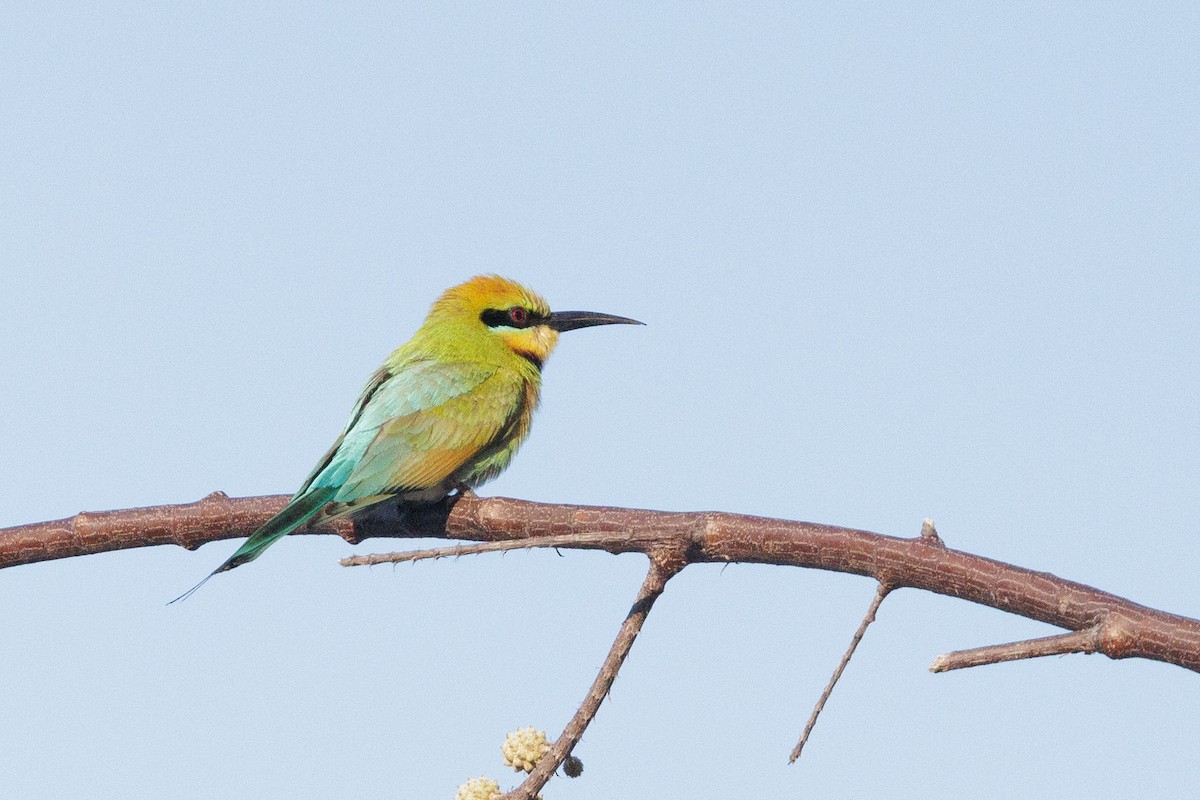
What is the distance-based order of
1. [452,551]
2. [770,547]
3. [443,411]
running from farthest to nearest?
[443,411]
[770,547]
[452,551]

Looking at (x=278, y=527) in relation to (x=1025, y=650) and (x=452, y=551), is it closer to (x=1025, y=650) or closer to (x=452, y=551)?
(x=452, y=551)

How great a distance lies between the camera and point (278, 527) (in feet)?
11.3

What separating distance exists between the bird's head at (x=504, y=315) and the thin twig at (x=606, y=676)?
7.69ft

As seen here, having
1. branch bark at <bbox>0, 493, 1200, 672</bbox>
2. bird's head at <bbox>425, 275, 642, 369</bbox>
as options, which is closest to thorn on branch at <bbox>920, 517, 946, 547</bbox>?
branch bark at <bbox>0, 493, 1200, 672</bbox>

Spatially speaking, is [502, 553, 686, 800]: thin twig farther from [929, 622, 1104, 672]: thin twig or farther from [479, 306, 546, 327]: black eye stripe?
[479, 306, 546, 327]: black eye stripe

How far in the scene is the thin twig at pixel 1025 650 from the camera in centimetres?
204

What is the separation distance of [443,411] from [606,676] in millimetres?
1920

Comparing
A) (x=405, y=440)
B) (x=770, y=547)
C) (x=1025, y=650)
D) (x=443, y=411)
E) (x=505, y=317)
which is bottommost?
(x=1025, y=650)

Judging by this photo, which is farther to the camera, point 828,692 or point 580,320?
point 580,320

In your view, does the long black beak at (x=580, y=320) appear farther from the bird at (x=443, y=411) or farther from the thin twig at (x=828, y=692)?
the thin twig at (x=828, y=692)

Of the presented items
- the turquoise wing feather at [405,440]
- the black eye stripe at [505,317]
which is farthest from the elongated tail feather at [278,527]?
the black eye stripe at [505,317]

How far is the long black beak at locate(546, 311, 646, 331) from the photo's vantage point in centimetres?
516

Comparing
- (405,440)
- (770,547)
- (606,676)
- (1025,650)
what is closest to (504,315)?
(405,440)

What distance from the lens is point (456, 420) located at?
13.9 feet
